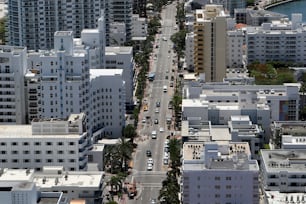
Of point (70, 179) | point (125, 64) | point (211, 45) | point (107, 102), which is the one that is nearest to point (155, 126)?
point (107, 102)

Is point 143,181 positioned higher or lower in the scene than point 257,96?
lower

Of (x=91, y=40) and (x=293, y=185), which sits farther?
(x=91, y=40)

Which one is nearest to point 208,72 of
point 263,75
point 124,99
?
point 263,75

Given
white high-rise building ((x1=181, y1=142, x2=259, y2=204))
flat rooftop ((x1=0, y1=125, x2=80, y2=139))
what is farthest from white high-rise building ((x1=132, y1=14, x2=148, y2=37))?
white high-rise building ((x1=181, y1=142, x2=259, y2=204))

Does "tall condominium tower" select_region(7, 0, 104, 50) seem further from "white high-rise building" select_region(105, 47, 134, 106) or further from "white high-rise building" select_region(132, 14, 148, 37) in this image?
"white high-rise building" select_region(132, 14, 148, 37)

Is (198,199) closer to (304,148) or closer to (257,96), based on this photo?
(304,148)

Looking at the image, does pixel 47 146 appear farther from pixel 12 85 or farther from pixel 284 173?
pixel 284 173

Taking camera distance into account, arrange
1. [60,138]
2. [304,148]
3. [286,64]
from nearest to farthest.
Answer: [60,138], [304,148], [286,64]

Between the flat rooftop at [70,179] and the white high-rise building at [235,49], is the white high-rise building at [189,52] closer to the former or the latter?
the white high-rise building at [235,49]

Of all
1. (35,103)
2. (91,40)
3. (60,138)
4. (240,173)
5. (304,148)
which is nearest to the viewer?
(240,173)
